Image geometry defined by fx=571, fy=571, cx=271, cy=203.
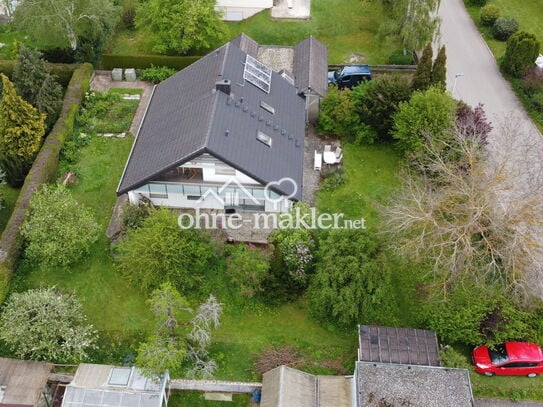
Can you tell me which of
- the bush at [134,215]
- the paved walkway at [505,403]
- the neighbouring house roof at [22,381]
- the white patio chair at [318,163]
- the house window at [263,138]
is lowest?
the paved walkway at [505,403]

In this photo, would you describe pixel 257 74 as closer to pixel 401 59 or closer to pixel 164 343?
pixel 401 59

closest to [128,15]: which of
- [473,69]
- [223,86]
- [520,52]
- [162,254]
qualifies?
[223,86]

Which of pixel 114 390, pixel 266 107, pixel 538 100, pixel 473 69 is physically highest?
pixel 266 107

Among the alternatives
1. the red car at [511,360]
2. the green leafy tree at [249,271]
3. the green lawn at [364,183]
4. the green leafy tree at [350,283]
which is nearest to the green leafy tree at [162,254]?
the green leafy tree at [249,271]

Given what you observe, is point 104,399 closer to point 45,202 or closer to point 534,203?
point 45,202

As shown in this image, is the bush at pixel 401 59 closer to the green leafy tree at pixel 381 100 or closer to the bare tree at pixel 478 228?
the green leafy tree at pixel 381 100

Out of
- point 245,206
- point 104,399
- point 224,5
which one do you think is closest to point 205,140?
point 245,206
